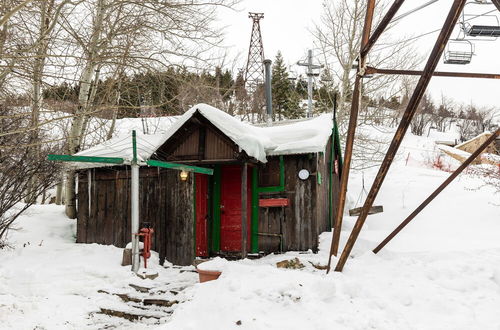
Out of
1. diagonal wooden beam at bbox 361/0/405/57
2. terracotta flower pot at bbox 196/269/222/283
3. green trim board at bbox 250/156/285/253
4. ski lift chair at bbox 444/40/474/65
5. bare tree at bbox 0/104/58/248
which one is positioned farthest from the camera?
ski lift chair at bbox 444/40/474/65

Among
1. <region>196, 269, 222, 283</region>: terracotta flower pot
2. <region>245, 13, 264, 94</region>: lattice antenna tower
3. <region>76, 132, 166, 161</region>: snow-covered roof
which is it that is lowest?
<region>196, 269, 222, 283</region>: terracotta flower pot

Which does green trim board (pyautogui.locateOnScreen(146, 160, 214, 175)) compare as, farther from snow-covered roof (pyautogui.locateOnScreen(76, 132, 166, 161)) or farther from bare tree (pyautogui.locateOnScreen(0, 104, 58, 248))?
bare tree (pyautogui.locateOnScreen(0, 104, 58, 248))

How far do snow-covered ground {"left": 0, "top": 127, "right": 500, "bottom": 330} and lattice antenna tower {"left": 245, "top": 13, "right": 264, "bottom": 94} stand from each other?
771 inches

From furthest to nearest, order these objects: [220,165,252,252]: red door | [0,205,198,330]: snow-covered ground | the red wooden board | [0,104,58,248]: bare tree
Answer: [220,165,252,252]: red door, the red wooden board, [0,104,58,248]: bare tree, [0,205,198,330]: snow-covered ground

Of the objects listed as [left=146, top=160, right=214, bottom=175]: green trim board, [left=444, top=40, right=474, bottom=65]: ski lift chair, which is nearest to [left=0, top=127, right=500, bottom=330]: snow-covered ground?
[left=146, top=160, right=214, bottom=175]: green trim board

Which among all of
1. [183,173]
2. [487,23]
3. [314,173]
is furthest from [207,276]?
[487,23]

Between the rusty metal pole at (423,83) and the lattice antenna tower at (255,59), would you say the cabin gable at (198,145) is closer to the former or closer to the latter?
the rusty metal pole at (423,83)

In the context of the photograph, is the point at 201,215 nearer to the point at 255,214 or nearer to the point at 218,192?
the point at 218,192

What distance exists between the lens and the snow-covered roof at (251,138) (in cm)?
835

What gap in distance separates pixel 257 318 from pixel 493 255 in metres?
5.69

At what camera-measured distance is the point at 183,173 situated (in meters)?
8.01

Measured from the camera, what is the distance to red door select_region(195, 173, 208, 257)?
9367 millimetres

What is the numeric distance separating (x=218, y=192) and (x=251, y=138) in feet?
7.47

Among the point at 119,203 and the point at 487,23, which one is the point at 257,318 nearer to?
the point at 119,203
